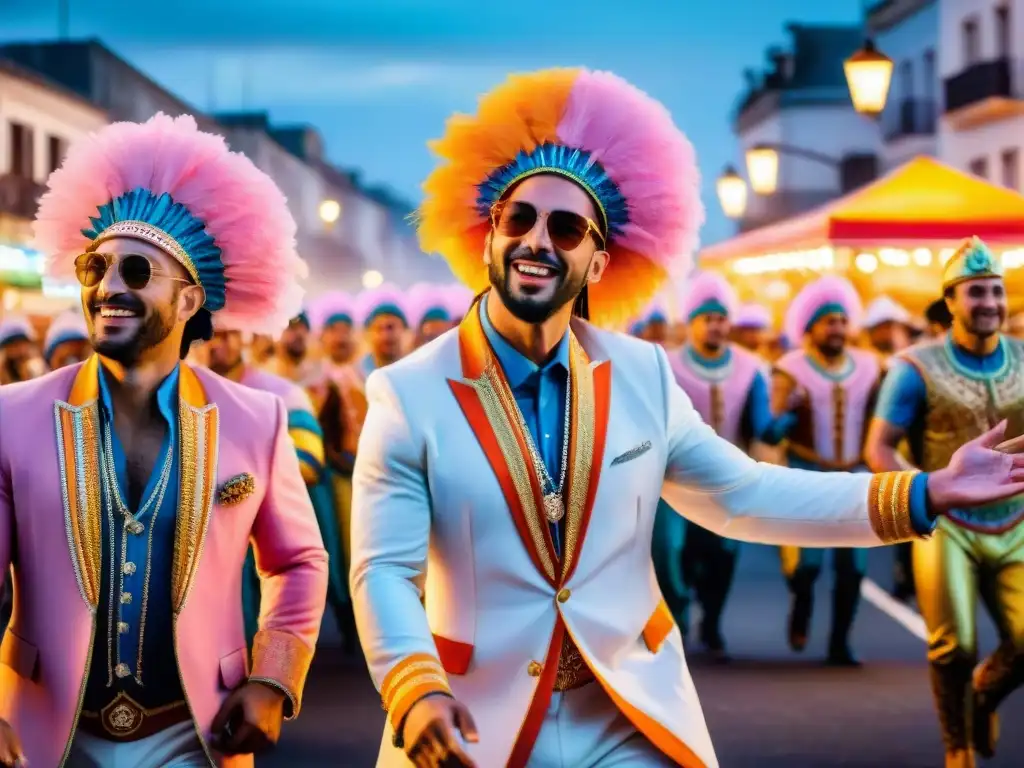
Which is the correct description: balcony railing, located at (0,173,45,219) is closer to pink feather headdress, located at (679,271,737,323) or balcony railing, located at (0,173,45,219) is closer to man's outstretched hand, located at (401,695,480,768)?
pink feather headdress, located at (679,271,737,323)

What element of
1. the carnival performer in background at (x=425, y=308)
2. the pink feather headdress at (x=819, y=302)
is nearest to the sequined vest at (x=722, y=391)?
the pink feather headdress at (x=819, y=302)

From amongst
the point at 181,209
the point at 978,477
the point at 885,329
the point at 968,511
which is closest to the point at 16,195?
the point at 885,329

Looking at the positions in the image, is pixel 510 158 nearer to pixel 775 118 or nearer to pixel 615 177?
pixel 615 177

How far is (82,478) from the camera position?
174 inches

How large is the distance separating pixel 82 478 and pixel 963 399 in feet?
15.7

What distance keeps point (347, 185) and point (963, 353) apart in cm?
10817

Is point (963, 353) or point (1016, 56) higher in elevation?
point (1016, 56)

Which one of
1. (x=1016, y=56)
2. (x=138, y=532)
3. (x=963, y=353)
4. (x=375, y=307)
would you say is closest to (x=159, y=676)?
(x=138, y=532)

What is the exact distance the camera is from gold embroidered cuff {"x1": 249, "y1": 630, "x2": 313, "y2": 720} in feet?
15.0

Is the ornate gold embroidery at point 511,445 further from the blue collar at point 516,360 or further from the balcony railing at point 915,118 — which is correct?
the balcony railing at point 915,118

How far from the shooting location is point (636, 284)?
193 inches

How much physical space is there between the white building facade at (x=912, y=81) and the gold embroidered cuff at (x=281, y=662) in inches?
1791

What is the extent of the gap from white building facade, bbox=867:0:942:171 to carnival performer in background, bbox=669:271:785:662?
3737 cm

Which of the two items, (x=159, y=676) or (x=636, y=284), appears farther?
(x=636, y=284)
